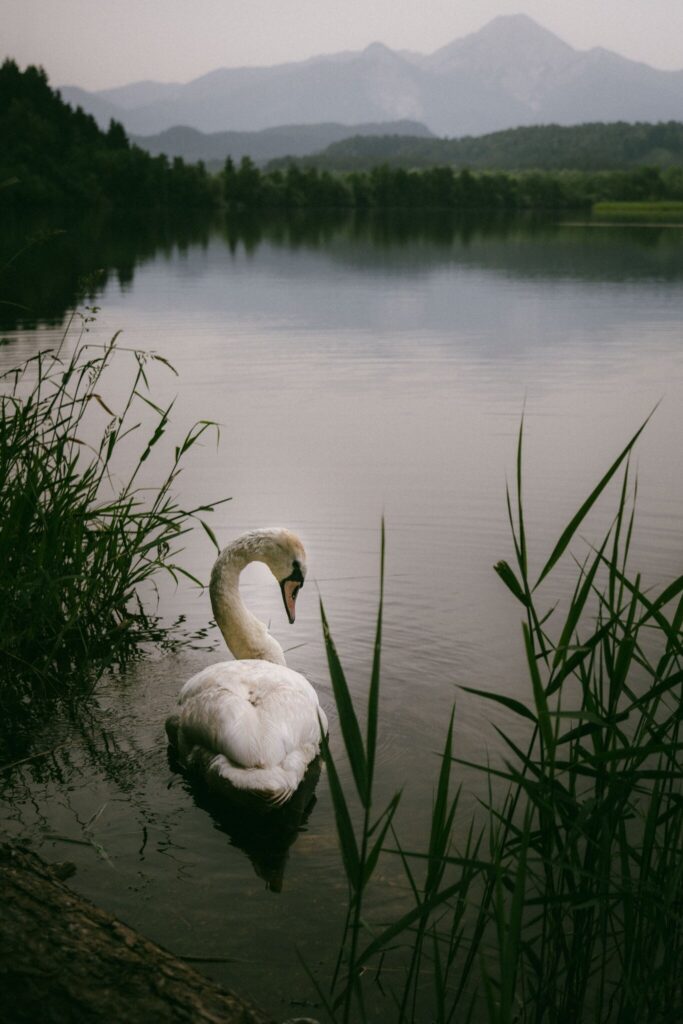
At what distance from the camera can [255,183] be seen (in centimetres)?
11794

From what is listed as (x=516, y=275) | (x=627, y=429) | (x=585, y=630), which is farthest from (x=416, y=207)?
(x=585, y=630)

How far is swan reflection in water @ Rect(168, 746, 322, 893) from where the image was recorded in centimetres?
435

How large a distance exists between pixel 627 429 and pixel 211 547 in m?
7.05

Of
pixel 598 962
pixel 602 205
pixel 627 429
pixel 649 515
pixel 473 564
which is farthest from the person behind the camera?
pixel 602 205

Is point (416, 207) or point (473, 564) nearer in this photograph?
point (473, 564)

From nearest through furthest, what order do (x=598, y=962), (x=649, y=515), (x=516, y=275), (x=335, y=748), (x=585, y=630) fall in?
1. (x=598, y=962)
2. (x=335, y=748)
3. (x=585, y=630)
4. (x=649, y=515)
5. (x=516, y=275)

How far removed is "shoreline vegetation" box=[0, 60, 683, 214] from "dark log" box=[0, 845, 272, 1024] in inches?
3843

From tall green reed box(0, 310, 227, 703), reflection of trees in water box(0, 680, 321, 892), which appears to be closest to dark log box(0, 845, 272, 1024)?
reflection of trees in water box(0, 680, 321, 892)

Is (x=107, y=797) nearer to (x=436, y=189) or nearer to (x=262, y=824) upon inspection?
(x=262, y=824)

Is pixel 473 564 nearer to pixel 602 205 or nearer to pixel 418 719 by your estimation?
pixel 418 719

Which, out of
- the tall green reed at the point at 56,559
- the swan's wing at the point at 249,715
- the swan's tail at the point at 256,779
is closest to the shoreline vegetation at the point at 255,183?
the tall green reed at the point at 56,559

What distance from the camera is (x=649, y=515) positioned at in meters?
9.93

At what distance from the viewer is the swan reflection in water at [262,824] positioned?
4352 millimetres

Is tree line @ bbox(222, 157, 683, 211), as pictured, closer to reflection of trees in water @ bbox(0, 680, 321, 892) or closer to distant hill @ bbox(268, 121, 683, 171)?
distant hill @ bbox(268, 121, 683, 171)
